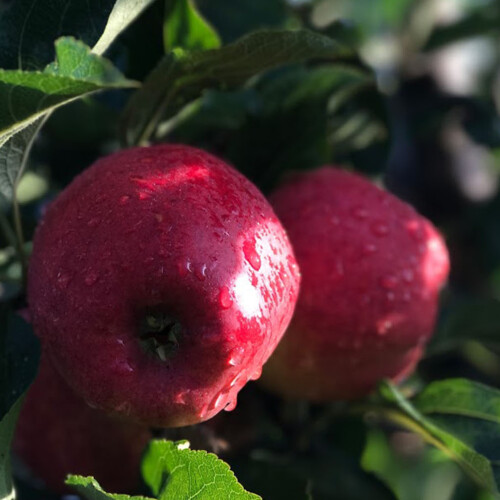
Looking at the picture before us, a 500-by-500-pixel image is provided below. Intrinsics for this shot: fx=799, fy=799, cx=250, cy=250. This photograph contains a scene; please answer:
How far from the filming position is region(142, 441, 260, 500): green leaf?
72 cm

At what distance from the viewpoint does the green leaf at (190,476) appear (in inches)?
28.2

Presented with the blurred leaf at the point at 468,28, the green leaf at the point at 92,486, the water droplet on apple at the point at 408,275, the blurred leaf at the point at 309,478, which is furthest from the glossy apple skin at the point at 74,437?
the blurred leaf at the point at 468,28

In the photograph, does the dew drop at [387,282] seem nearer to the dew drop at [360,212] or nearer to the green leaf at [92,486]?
the dew drop at [360,212]

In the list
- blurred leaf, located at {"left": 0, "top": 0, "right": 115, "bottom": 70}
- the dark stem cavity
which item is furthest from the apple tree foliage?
the dark stem cavity

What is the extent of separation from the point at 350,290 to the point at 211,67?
1.00 feet

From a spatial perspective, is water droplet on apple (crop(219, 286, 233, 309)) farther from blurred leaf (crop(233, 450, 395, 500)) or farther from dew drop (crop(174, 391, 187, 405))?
blurred leaf (crop(233, 450, 395, 500))

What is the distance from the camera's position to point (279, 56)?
2.85ft

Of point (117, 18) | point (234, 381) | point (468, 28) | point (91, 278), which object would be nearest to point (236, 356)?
point (234, 381)

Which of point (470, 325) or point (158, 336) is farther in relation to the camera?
point (470, 325)

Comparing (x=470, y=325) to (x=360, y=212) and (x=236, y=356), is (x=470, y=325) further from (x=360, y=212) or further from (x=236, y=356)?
(x=236, y=356)

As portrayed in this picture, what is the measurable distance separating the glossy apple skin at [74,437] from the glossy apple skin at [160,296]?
0.23 meters

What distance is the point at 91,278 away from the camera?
70 cm

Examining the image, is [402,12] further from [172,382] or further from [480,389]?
[172,382]

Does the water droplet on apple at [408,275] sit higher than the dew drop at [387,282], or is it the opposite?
the dew drop at [387,282]
